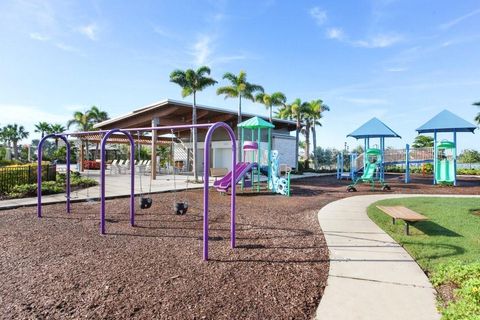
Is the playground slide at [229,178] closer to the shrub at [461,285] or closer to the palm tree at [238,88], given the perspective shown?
the shrub at [461,285]

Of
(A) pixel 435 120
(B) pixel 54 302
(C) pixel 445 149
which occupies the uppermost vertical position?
(A) pixel 435 120

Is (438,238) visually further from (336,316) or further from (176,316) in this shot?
(176,316)

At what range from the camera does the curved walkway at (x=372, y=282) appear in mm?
3000

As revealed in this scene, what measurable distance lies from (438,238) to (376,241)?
1.17m

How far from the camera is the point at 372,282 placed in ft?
12.1

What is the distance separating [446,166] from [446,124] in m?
2.27

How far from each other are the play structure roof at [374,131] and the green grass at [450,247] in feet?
26.4

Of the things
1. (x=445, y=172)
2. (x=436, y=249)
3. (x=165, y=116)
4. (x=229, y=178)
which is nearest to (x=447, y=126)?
(x=445, y=172)

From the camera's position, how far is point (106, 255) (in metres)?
4.77

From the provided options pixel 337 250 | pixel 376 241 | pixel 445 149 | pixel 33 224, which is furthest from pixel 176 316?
pixel 445 149

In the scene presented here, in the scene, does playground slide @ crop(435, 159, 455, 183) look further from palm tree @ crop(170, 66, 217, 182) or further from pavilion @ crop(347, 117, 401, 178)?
palm tree @ crop(170, 66, 217, 182)

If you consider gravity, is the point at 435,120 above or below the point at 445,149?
above

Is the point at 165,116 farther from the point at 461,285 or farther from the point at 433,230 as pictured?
the point at 461,285

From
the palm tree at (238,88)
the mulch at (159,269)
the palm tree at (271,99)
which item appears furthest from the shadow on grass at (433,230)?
the palm tree at (271,99)
